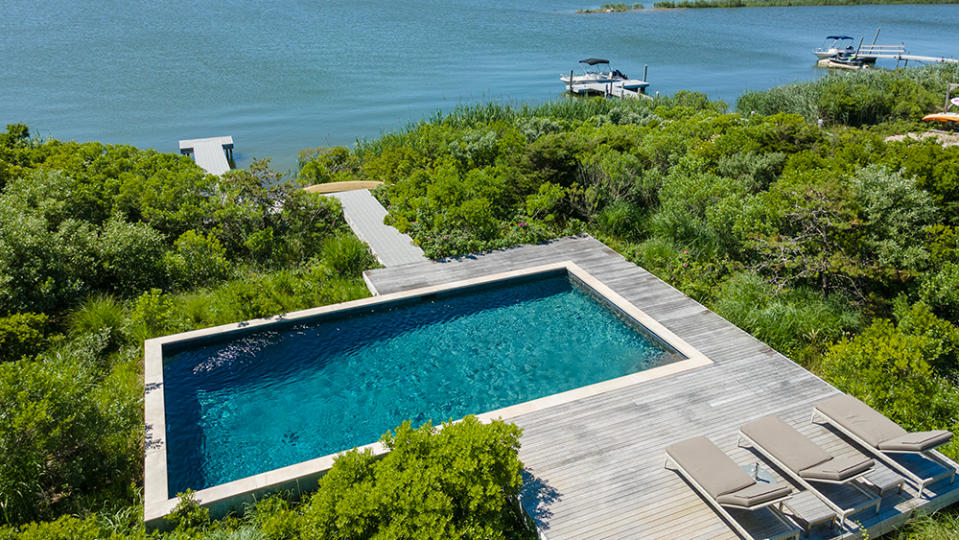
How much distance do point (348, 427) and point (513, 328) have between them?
11.1ft

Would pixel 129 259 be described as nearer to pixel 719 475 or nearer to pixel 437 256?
pixel 437 256

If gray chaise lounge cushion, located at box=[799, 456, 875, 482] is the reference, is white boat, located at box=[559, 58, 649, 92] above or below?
above

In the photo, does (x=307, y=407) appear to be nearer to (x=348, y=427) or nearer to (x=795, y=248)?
(x=348, y=427)

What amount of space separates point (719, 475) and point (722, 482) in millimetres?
98

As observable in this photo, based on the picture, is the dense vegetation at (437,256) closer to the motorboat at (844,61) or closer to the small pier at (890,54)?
the motorboat at (844,61)

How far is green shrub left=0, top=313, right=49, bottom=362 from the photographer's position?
330 inches

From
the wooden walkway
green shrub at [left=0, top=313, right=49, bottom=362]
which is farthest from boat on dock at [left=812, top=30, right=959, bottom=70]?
green shrub at [left=0, top=313, right=49, bottom=362]

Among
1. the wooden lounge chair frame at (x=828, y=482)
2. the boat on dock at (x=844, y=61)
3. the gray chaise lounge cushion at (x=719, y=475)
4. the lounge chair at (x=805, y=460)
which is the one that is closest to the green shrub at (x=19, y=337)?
the gray chaise lounge cushion at (x=719, y=475)

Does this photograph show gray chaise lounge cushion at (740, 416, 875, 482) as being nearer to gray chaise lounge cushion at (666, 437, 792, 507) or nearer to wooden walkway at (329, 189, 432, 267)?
gray chaise lounge cushion at (666, 437, 792, 507)

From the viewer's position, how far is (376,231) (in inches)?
512

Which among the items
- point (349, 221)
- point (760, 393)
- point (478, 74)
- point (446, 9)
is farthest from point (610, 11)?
point (760, 393)

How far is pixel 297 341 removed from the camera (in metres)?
9.52

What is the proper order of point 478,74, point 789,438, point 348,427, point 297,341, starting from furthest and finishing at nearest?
1. point 478,74
2. point 297,341
3. point 348,427
4. point 789,438

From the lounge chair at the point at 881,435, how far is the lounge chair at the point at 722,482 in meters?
1.49
